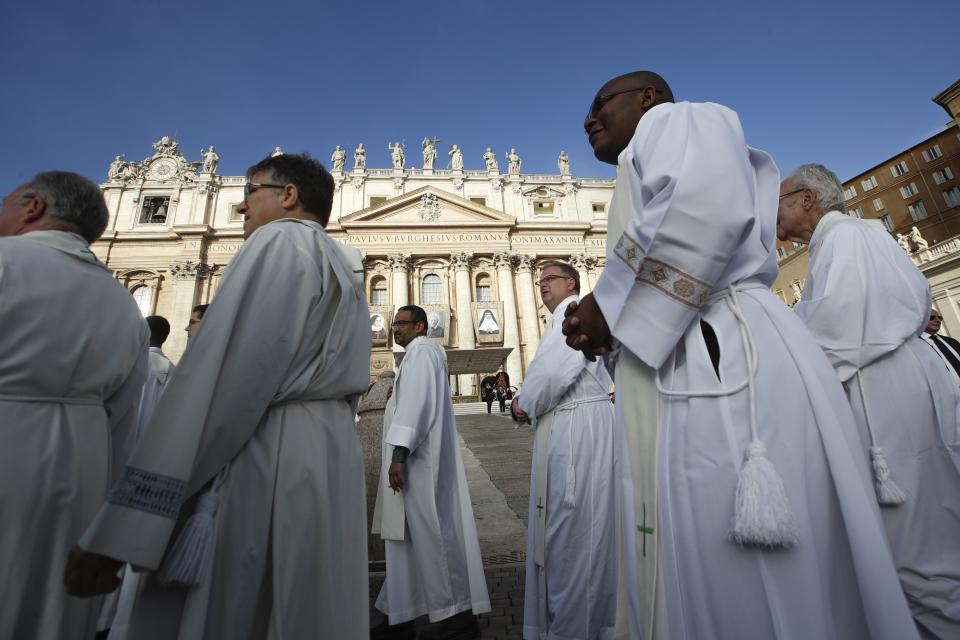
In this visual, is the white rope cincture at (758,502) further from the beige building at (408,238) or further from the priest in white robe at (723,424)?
the beige building at (408,238)

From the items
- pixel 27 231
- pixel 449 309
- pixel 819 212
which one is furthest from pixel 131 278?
pixel 819 212

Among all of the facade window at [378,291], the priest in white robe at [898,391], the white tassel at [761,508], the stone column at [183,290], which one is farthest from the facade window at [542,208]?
the white tassel at [761,508]

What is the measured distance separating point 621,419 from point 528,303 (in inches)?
1055

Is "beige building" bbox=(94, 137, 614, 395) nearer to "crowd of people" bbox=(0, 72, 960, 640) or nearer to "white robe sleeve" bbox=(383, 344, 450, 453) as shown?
"white robe sleeve" bbox=(383, 344, 450, 453)

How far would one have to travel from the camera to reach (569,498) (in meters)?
2.71

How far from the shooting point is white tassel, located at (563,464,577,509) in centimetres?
271

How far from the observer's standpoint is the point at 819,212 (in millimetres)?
2359

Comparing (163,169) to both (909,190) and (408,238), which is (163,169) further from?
(909,190)

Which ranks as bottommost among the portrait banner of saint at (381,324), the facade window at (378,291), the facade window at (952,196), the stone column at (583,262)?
the portrait banner of saint at (381,324)

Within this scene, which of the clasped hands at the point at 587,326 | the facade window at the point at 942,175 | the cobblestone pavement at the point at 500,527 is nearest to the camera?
the clasped hands at the point at 587,326

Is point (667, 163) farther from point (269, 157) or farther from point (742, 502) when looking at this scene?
point (269, 157)

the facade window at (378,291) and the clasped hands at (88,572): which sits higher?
the facade window at (378,291)

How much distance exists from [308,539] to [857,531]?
139 cm

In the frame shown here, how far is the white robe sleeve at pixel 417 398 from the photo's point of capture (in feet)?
10.1
